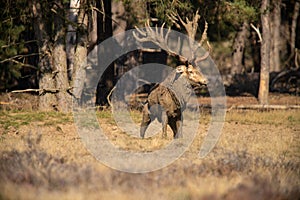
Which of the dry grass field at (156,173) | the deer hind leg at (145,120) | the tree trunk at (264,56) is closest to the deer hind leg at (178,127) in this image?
the dry grass field at (156,173)

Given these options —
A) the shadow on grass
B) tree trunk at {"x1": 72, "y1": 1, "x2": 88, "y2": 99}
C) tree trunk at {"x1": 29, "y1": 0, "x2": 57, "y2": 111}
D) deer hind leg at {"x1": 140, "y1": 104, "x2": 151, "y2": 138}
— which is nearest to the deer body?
deer hind leg at {"x1": 140, "y1": 104, "x2": 151, "y2": 138}

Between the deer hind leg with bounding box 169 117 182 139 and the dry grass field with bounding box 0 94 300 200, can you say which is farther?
the deer hind leg with bounding box 169 117 182 139

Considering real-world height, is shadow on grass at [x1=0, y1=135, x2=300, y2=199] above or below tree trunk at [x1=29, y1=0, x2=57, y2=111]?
below

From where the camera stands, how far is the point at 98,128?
14.4m

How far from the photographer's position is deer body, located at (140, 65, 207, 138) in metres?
12.1

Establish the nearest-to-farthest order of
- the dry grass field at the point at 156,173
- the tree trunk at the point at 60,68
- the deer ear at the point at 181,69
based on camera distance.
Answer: the dry grass field at the point at 156,173
the deer ear at the point at 181,69
the tree trunk at the point at 60,68

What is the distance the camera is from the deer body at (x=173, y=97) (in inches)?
476

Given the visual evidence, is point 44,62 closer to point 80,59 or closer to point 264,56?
point 80,59

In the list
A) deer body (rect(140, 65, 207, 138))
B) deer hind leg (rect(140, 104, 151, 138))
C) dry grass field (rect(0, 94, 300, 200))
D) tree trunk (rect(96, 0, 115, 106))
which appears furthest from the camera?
tree trunk (rect(96, 0, 115, 106))

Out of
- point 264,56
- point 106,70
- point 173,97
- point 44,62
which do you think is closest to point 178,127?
point 173,97

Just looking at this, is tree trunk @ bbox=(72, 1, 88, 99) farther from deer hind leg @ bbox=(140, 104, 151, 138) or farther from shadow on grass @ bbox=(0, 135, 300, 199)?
shadow on grass @ bbox=(0, 135, 300, 199)

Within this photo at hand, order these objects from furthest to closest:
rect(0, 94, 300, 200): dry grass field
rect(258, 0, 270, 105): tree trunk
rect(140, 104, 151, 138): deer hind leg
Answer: rect(258, 0, 270, 105): tree trunk < rect(140, 104, 151, 138): deer hind leg < rect(0, 94, 300, 200): dry grass field

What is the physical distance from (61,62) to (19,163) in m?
9.01

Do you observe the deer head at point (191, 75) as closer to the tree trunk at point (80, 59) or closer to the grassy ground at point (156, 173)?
the grassy ground at point (156, 173)
